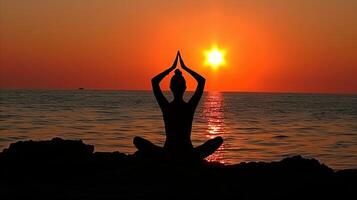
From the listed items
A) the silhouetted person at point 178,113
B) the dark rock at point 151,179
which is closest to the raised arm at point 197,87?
the silhouetted person at point 178,113

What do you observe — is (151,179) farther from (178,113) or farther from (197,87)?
(197,87)

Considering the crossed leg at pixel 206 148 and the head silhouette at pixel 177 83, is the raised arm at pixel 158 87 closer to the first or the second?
the head silhouette at pixel 177 83

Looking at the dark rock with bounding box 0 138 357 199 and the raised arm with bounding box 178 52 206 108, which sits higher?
the raised arm with bounding box 178 52 206 108

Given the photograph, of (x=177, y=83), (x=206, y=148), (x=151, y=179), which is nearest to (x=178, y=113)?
(x=177, y=83)

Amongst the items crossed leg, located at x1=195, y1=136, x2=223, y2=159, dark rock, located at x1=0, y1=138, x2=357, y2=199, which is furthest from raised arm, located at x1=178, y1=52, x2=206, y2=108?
dark rock, located at x1=0, y1=138, x2=357, y2=199

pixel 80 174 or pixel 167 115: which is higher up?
pixel 167 115

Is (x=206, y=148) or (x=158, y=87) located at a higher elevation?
(x=158, y=87)

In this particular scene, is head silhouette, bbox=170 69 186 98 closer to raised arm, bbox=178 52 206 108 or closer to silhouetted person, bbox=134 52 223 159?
silhouetted person, bbox=134 52 223 159

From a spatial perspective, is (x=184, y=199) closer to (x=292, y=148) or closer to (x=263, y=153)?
(x=263, y=153)

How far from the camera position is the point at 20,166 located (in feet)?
37.6

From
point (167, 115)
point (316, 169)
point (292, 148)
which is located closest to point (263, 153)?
point (292, 148)

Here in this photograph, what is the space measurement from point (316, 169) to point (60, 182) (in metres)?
5.28

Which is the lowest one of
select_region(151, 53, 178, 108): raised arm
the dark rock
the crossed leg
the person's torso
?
the dark rock

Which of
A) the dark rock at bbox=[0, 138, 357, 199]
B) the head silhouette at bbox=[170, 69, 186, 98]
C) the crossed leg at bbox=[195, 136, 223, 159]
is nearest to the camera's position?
the dark rock at bbox=[0, 138, 357, 199]
